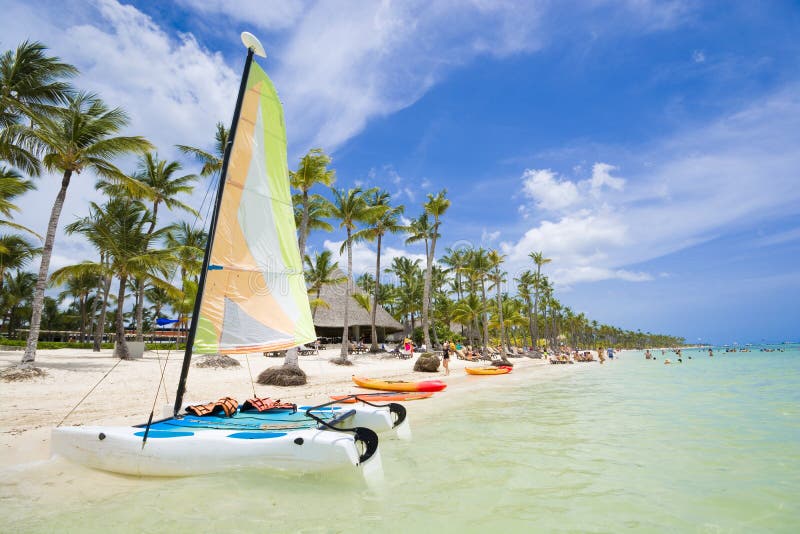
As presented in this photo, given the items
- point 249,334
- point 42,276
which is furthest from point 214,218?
point 42,276

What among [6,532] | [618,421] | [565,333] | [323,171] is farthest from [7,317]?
[565,333]

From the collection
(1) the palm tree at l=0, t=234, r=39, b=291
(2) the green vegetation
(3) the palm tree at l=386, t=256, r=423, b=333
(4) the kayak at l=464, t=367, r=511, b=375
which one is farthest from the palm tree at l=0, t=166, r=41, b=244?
(3) the palm tree at l=386, t=256, r=423, b=333

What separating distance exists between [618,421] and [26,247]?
36.1 metres

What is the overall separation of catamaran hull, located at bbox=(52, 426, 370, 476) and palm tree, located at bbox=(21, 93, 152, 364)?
10864 millimetres

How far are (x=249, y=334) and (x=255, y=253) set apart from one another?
1283mm

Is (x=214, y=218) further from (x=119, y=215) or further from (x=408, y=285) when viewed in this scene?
(x=408, y=285)

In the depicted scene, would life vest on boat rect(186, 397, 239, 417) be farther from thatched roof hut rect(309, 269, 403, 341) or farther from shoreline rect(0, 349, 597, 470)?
thatched roof hut rect(309, 269, 403, 341)

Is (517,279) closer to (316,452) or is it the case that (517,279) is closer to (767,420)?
(767,420)

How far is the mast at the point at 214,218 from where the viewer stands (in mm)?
5465

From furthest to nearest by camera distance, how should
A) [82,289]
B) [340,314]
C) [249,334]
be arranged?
→ [340,314]
[82,289]
[249,334]

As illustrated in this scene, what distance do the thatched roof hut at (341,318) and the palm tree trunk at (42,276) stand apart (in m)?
24.9

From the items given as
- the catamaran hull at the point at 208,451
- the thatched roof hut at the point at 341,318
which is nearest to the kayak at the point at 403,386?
the catamaran hull at the point at 208,451

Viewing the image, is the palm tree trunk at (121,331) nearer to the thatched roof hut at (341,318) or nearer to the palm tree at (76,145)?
the palm tree at (76,145)

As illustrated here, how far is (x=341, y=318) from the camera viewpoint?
3966 cm
